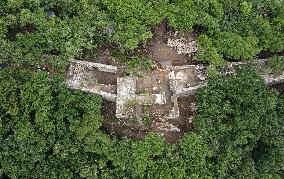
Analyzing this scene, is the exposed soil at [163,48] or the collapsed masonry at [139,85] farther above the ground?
the exposed soil at [163,48]

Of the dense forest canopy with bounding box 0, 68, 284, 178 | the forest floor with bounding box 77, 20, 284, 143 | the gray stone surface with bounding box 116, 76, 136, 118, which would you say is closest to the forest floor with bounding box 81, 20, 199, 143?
the forest floor with bounding box 77, 20, 284, 143

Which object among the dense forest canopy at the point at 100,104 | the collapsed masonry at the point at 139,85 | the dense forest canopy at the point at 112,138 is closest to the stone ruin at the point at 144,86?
the collapsed masonry at the point at 139,85

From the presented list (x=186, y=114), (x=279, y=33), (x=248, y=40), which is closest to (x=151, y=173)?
(x=186, y=114)

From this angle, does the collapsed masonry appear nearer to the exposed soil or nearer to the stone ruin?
the stone ruin

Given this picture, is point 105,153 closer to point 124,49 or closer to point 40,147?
point 40,147

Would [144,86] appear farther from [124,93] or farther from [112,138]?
[112,138]

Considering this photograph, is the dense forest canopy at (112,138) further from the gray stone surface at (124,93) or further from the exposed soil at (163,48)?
the exposed soil at (163,48)
